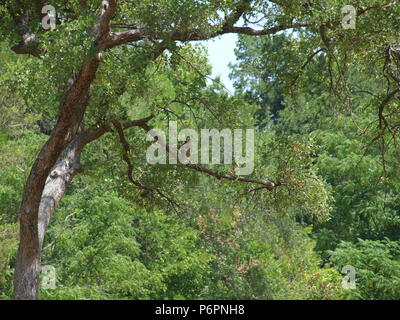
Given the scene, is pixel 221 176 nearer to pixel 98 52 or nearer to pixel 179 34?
pixel 179 34

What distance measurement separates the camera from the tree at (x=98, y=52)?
8.62 meters

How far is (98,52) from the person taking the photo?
328 inches

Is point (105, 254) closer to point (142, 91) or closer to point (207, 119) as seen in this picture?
point (207, 119)

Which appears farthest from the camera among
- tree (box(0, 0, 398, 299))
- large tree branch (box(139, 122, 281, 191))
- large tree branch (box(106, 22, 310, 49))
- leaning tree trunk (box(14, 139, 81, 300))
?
large tree branch (box(139, 122, 281, 191))

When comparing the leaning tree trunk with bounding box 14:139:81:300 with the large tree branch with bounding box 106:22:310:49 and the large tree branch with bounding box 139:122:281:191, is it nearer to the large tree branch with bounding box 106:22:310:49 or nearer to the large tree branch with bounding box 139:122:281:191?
the large tree branch with bounding box 139:122:281:191

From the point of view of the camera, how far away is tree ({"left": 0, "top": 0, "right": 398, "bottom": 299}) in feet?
28.3

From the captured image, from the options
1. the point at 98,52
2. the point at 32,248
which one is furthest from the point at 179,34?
the point at 32,248

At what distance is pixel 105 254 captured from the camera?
1770 centimetres

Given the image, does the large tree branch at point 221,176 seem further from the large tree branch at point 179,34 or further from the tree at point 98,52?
the large tree branch at point 179,34

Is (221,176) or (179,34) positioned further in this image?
(221,176)

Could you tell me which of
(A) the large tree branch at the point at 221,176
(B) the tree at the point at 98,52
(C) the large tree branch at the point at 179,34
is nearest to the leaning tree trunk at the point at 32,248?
(B) the tree at the point at 98,52

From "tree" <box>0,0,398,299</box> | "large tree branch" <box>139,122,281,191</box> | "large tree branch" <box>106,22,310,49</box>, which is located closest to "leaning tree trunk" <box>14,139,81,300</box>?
"tree" <box>0,0,398,299</box>
